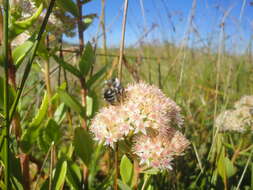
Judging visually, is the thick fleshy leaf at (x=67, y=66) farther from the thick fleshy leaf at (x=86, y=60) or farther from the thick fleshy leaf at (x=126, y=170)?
the thick fleshy leaf at (x=126, y=170)

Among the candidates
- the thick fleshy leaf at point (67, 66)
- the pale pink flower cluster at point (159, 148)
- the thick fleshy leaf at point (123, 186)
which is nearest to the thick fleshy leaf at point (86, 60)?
the thick fleshy leaf at point (67, 66)

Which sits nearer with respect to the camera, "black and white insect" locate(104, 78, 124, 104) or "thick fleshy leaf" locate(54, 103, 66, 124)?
"black and white insect" locate(104, 78, 124, 104)

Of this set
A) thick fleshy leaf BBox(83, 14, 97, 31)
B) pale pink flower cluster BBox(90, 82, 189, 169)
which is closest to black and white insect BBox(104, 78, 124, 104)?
pale pink flower cluster BBox(90, 82, 189, 169)

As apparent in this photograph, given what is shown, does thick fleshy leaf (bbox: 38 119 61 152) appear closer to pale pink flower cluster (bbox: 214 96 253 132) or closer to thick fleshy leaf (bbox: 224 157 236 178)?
thick fleshy leaf (bbox: 224 157 236 178)

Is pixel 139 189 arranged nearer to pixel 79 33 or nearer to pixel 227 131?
pixel 79 33

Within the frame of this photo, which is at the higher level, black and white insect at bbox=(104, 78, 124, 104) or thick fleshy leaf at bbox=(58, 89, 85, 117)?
black and white insect at bbox=(104, 78, 124, 104)

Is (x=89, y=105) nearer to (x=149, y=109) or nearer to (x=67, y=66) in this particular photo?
(x=67, y=66)

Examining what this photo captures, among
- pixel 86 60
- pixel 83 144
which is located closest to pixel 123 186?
pixel 83 144
